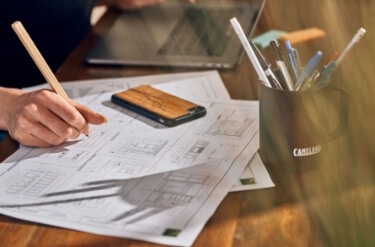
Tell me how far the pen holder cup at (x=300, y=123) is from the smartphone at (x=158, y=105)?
0.51 feet

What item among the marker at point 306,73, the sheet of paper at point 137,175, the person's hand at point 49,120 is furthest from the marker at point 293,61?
the person's hand at point 49,120

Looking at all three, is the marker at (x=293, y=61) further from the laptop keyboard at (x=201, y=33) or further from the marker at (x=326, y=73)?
the laptop keyboard at (x=201, y=33)

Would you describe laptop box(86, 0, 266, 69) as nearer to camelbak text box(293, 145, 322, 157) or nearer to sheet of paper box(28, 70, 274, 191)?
sheet of paper box(28, 70, 274, 191)

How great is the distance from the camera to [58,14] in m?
1.33

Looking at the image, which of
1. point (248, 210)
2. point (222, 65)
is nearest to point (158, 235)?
point (248, 210)

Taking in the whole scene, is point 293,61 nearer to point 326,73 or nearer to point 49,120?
point 326,73

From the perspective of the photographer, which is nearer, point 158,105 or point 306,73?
point 306,73

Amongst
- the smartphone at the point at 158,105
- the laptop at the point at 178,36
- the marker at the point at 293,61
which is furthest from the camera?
the laptop at the point at 178,36

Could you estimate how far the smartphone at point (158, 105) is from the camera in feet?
3.08

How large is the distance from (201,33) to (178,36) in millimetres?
43

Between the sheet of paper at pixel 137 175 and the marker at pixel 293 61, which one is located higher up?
the marker at pixel 293 61

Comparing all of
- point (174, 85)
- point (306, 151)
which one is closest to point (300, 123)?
point (306, 151)

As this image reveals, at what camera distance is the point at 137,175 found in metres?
0.81

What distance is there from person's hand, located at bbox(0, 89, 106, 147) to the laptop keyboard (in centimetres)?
32
